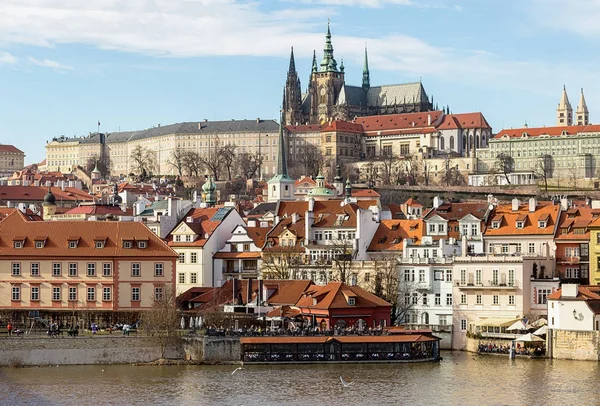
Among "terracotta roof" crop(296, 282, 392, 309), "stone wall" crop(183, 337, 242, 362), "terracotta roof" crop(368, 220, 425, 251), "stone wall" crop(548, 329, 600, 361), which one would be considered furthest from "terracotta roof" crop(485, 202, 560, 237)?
"stone wall" crop(183, 337, 242, 362)

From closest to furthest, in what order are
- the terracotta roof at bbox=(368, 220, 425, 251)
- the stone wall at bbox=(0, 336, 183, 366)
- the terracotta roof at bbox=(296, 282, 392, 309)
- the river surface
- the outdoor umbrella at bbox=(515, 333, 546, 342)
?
the river surface → the stone wall at bbox=(0, 336, 183, 366) → the outdoor umbrella at bbox=(515, 333, 546, 342) → the terracotta roof at bbox=(296, 282, 392, 309) → the terracotta roof at bbox=(368, 220, 425, 251)

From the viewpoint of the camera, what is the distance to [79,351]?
2405 inches

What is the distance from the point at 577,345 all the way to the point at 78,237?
2542 centimetres

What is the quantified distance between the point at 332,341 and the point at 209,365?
5610 millimetres

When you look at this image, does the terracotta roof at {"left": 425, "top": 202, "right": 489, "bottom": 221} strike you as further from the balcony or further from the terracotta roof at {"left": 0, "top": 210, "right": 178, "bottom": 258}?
the terracotta roof at {"left": 0, "top": 210, "right": 178, "bottom": 258}

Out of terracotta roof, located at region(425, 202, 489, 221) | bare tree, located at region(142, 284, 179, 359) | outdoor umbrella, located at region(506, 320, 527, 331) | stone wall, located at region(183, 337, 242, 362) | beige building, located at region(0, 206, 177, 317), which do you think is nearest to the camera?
stone wall, located at region(183, 337, 242, 362)

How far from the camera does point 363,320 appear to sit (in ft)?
219

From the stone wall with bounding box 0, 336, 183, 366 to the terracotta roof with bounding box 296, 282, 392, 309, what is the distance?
8.38m

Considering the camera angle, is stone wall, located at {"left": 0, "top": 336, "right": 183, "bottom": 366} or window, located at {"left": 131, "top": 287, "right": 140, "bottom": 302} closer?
stone wall, located at {"left": 0, "top": 336, "right": 183, "bottom": 366}

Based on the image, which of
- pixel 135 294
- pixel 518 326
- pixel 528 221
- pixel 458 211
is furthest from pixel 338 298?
pixel 458 211

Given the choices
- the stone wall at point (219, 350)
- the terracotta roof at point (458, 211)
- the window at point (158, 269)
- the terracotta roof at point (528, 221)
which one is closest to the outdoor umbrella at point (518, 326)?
the terracotta roof at point (528, 221)

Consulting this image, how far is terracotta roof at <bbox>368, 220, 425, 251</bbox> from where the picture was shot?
78775 millimetres

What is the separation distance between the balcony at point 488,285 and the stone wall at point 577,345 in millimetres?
5313

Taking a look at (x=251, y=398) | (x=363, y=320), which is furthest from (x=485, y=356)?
(x=251, y=398)
